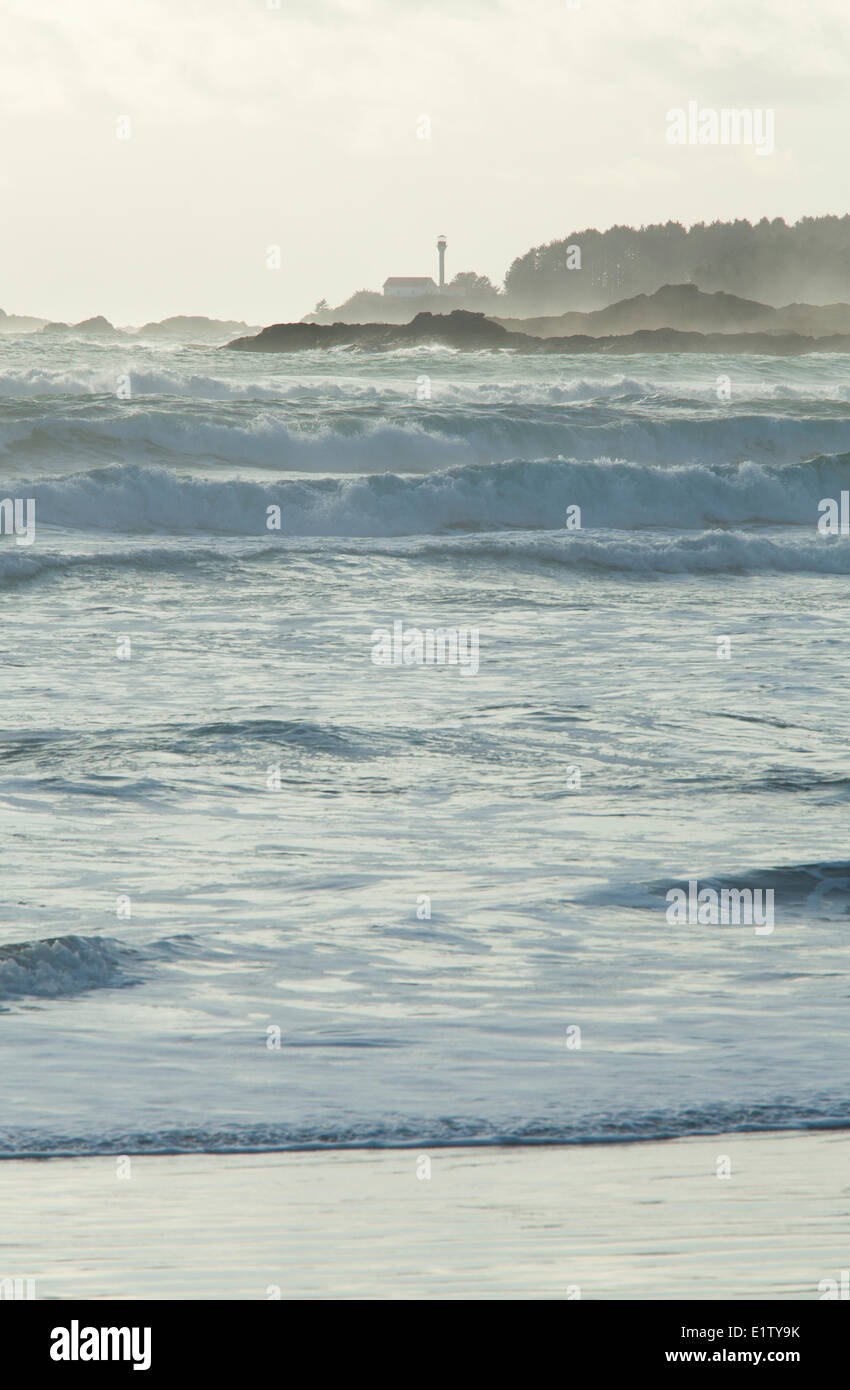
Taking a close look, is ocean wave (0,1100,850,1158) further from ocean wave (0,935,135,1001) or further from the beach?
ocean wave (0,935,135,1001)

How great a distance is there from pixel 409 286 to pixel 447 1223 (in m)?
137

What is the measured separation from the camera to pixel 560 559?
17.8 metres

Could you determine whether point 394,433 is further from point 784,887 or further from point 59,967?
point 59,967

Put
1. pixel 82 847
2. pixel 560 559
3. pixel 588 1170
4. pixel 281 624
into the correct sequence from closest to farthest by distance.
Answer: pixel 588 1170
pixel 82 847
pixel 281 624
pixel 560 559

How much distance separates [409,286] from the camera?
13575cm

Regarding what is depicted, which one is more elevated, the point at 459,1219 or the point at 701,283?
the point at 701,283

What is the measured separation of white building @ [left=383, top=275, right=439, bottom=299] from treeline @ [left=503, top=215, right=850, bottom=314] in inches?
290

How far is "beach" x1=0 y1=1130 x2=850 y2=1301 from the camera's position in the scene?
115 inches

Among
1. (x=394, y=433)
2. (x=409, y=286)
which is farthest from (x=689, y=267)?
(x=394, y=433)

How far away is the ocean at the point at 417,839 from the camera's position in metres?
4.23

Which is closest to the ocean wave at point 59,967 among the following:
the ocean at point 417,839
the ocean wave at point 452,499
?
the ocean at point 417,839

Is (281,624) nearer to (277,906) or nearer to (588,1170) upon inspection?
(277,906)

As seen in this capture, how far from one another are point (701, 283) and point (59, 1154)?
130 metres
